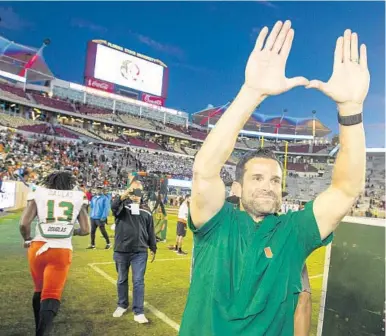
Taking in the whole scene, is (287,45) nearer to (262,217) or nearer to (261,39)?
(261,39)

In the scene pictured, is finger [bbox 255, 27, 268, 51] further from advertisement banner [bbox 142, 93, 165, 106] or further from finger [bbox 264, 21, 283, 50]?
advertisement banner [bbox 142, 93, 165, 106]

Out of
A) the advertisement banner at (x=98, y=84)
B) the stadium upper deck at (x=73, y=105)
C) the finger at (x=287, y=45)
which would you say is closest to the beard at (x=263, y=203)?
the finger at (x=287, y=45)

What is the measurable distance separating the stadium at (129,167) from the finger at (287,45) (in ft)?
7.67

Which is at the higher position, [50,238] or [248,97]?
[248,97]

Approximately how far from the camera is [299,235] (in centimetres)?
188

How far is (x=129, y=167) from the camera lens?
41500 mm

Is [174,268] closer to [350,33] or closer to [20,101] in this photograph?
[350,33]

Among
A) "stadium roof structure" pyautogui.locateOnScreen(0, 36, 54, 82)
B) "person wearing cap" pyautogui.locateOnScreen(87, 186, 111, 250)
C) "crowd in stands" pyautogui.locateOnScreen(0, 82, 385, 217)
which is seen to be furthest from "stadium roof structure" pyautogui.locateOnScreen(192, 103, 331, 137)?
"person wearing cap" pyautogui.locateOnScreen(87, 186, 111, 250)

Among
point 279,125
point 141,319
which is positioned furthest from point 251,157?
point 279,125

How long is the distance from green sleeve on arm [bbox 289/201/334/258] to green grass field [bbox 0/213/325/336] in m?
3.39

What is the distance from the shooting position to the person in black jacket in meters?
5.07

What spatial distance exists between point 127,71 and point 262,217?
50.5m

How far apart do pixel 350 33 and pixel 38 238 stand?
3.42 meters

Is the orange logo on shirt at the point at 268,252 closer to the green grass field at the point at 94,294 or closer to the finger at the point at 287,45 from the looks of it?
the finger at the point at 287,45
